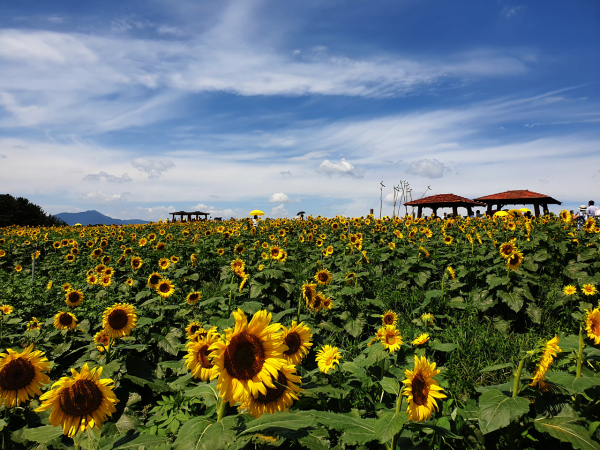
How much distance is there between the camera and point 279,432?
1.26 meters

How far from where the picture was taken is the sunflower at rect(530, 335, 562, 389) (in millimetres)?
1846

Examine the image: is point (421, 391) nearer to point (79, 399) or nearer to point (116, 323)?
point (79, 399)

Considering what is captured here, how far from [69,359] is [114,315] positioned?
1.84m

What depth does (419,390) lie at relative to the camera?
1742 mm

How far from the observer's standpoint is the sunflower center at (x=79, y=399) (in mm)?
1801

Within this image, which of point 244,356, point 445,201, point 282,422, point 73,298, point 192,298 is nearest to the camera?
point 282,422

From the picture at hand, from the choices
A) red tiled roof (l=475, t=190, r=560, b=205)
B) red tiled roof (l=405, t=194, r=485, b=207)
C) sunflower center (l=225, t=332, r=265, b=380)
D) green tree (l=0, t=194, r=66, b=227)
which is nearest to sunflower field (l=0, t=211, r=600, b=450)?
sunflower center (l=225, t=332, r=265, b=380)

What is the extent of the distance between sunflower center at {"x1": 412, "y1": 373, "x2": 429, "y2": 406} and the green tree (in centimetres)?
4324

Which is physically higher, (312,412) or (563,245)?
(563,245)

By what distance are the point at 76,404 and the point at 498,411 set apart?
2283mm

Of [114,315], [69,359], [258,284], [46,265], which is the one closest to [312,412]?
[114,315]

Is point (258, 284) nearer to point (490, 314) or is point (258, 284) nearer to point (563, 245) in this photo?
point (490, 314)

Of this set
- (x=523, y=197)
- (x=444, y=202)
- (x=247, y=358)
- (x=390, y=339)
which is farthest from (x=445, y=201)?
(x=247, y=358)

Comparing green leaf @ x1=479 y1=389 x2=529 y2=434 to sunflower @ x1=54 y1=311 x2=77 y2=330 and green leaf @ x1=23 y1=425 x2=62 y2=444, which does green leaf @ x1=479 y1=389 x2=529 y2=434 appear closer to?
green leaf @ x1=23 y1=425 x2=62 y2=444
